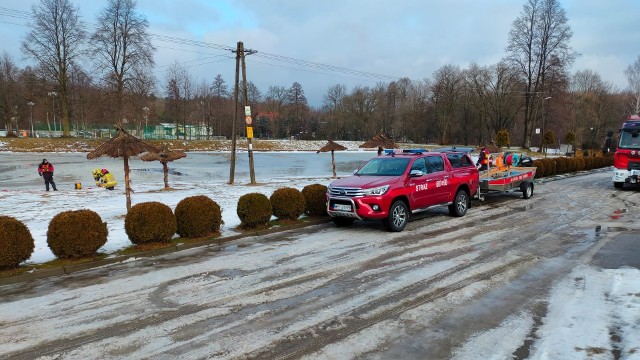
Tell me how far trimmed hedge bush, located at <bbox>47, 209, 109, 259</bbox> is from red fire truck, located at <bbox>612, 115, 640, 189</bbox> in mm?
19958

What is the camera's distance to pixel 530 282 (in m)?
6.59

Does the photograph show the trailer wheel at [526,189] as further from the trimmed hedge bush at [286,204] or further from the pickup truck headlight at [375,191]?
the trimmed hedge bush at [286,204]

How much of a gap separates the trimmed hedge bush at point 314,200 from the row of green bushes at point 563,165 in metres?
18.0

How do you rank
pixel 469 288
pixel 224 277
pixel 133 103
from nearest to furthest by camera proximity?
pixel 469 288 → pixel 224 277 → pixel 133 103

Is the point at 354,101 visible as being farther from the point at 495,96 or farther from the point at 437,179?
the point at 437,179

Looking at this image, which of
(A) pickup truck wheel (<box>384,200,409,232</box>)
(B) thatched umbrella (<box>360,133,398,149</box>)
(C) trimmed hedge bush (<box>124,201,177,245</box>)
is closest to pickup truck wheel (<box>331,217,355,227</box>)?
(A) pickup truck wheel (<box>384,200,409,232</box>)

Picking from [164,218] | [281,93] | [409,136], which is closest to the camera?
[164,218]

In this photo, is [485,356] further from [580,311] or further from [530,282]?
[530,282]

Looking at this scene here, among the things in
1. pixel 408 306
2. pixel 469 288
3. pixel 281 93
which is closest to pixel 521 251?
pixel 469 288

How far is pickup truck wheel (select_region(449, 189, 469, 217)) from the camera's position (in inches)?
487

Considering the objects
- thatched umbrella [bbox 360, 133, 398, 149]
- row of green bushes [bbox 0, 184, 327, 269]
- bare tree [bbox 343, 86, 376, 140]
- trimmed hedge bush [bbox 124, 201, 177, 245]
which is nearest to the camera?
row of green bushes [bbox 0, 184, 327, 269]

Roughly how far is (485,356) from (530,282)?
9.18 feet

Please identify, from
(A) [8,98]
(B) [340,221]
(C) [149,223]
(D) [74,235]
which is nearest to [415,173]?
(B) [340,221]

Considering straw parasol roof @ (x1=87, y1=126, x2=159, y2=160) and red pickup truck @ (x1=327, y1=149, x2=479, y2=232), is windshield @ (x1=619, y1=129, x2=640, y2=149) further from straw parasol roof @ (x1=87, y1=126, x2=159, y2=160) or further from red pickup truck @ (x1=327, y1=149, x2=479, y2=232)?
straw parasol roof @ (x1=87, y1=126, x2=159, y2=160)
